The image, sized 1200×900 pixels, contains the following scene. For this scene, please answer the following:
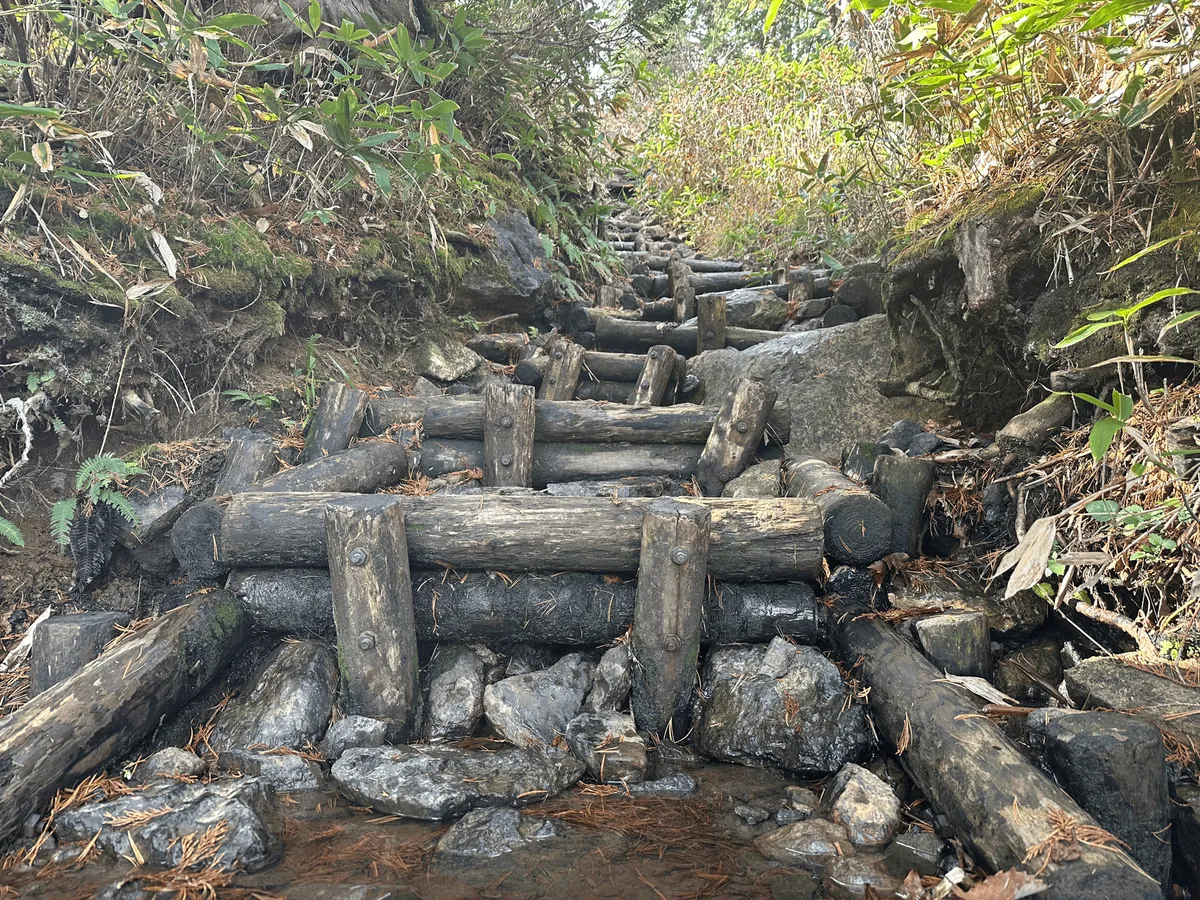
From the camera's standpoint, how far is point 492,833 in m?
2.50

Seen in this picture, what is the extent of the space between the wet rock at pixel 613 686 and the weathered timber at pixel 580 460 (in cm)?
182

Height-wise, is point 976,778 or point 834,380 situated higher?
point 834,380

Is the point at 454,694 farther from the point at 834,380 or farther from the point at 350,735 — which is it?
the point at 834,380

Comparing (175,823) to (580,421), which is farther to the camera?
(580,421)

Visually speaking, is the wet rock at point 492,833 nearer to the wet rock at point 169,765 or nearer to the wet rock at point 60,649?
the wet rock at point 169,765

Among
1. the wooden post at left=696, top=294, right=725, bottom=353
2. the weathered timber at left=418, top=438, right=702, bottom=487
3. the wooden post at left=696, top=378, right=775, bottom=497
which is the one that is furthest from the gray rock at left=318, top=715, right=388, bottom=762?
the wooden post at left=696, top=294, right=725, bottom=353

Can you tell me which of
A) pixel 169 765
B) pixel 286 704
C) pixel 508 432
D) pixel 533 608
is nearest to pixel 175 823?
pixel 169 765

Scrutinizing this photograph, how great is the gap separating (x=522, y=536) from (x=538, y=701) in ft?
2.57

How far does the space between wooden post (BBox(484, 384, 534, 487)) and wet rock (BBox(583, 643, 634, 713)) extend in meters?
1.66

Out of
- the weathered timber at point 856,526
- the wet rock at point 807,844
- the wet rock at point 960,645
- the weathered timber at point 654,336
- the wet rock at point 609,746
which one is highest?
the weathered timber at point 654,336

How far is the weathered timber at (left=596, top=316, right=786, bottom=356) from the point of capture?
25.1 feet

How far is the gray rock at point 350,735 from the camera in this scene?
303 centimetres

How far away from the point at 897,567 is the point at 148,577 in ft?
12.9

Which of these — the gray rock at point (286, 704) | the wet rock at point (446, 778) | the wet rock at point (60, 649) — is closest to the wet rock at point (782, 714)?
the wet rock at point (446, 778)
